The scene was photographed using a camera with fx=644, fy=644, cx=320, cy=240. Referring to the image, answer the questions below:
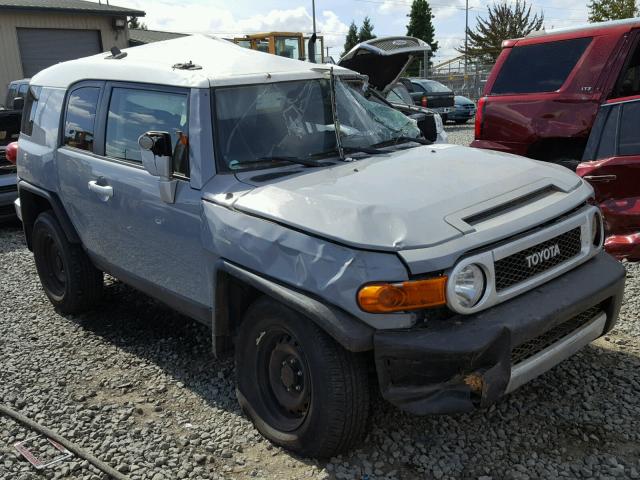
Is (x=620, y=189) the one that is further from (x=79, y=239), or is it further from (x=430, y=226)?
(x=79, y=239)

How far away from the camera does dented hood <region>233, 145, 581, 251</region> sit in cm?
277

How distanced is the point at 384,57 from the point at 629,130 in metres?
2.20

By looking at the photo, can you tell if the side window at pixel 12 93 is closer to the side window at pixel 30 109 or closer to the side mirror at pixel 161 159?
the side window at pixel 30 109

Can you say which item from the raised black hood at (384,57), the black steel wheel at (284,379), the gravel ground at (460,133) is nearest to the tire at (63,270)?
the black steel wheel at (284,379)

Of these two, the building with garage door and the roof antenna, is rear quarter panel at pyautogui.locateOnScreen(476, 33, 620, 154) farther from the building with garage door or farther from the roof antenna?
the building with garage door

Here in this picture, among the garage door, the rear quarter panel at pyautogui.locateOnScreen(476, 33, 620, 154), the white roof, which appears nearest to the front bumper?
the white roof

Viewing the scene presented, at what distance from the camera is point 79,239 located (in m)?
4.82

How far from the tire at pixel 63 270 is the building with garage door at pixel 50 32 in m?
17.4

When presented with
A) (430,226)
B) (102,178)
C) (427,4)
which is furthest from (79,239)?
(427,4)

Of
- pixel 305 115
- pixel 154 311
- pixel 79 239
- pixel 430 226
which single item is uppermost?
pixel 305 115

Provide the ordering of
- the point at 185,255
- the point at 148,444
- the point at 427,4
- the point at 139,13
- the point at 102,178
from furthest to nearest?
the point at 427,4, the point at 139,13, the point at 102,178, the point at 185,255, the point at 148,444

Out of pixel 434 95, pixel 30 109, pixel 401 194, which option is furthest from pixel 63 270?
pixel 434 95

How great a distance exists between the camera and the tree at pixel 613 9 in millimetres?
29797

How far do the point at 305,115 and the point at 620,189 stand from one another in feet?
7.58
